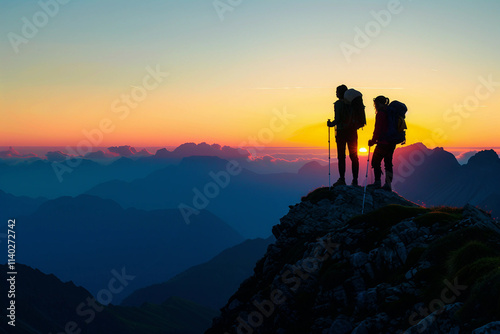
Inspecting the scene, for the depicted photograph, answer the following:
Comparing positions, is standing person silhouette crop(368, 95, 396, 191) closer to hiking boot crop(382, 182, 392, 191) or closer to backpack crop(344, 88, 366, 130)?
backpack crop(344, 88, 366, 130)

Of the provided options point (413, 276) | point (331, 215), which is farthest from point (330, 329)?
point (331, 215)

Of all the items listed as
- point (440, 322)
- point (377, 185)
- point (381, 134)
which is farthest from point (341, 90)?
point (440, 322)

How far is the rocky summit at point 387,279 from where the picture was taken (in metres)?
10.7

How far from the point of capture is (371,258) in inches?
667

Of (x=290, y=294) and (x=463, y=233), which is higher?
(x=463, y=233)

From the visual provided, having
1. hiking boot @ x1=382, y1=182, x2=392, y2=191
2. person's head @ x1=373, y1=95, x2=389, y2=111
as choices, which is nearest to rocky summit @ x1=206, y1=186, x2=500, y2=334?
hiking boot @ x1=382, y1=182, x2=392, y2=191

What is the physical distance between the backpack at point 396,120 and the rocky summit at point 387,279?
4537 mm

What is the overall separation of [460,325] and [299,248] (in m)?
15.8

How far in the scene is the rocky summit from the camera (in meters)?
10.7

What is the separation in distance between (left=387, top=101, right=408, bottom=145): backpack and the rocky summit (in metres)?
4.54

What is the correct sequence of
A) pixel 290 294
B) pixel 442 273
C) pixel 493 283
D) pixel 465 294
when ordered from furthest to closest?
pixel 290 294 < pixel 442 273 < pixel 465 294 < pixel 493 283

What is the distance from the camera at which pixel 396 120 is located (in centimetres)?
2473

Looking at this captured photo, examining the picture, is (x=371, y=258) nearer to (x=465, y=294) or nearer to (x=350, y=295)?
(x=350, y=295)

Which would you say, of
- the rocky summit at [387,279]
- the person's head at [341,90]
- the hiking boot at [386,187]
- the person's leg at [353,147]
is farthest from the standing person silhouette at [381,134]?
the rocky summit at [387,279]
